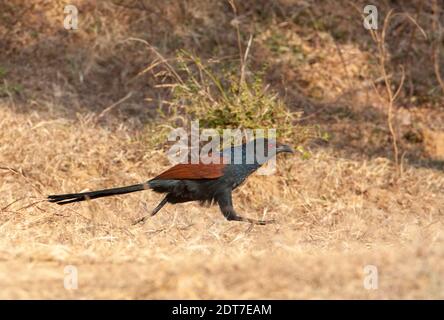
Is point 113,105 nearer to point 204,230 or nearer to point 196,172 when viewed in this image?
point 196,172

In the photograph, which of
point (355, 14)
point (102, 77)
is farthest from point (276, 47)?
point (102, 77)

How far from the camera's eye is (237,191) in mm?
7727

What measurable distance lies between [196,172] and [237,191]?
1742 mm

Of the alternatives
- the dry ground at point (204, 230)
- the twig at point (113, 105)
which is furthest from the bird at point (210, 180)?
the twig at point (113, 105)

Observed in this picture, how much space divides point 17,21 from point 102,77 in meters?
1.61

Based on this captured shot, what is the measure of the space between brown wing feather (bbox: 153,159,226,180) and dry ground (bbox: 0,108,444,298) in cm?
38

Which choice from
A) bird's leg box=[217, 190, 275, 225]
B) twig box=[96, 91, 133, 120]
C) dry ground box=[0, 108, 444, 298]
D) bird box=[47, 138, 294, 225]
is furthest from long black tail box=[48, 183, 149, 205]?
Answer: twig box=[96, 91, 133, 120]

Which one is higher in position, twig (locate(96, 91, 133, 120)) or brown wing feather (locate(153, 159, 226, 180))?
twig (locate(96, 91, 133, 120))

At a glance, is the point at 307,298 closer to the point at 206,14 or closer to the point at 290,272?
the point at 290,272

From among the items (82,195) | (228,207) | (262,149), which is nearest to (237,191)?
(262,149)

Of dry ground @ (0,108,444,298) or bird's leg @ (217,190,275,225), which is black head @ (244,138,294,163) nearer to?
bird's leg @ (217,190,275,225)

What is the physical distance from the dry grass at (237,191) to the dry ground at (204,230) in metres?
0.01

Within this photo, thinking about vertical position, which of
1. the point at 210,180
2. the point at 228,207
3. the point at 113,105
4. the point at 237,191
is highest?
the point at 113,105

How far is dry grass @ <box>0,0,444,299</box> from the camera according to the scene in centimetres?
407
